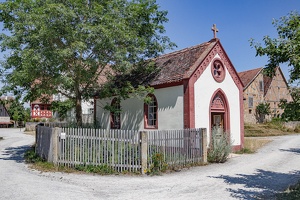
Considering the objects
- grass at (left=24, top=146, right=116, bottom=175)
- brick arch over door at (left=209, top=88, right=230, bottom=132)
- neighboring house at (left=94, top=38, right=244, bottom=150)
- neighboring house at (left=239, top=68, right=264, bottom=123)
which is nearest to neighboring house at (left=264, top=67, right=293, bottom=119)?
neighboring house at (left=239, top=68, right=264, bottom=123)

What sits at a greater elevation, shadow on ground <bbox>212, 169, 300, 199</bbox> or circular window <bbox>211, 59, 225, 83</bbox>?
circular window <bbox>211, 59, 225, 83</bbox>

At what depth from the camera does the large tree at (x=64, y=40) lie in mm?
12305

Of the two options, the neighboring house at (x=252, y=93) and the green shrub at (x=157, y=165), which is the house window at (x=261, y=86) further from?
the green shrub at (x=157, y=165)

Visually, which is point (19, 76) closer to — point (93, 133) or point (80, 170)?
point (93, 133)

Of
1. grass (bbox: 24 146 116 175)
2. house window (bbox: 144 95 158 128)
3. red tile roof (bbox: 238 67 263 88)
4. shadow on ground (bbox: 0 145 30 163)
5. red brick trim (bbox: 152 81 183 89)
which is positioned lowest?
shadow on ground (bbox: 0 145 30 163)

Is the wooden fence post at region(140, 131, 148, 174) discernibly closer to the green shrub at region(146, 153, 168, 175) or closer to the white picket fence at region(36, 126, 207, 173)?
the white picket fence at region(36, 126, 207, 173)

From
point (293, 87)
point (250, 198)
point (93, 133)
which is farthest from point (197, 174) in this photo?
point (293, 87)

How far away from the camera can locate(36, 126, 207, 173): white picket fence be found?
11.3 meters

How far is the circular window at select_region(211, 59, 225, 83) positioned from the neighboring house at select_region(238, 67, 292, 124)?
23.2 metres

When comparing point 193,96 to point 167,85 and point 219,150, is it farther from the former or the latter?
point 219,150

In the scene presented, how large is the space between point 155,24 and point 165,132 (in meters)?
7.29

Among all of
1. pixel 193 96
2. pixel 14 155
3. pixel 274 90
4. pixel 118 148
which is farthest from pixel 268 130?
pixel 14 155

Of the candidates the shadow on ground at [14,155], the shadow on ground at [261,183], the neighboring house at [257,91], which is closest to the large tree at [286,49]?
the shadow on ground at [261,183]

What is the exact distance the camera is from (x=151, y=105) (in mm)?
17438
